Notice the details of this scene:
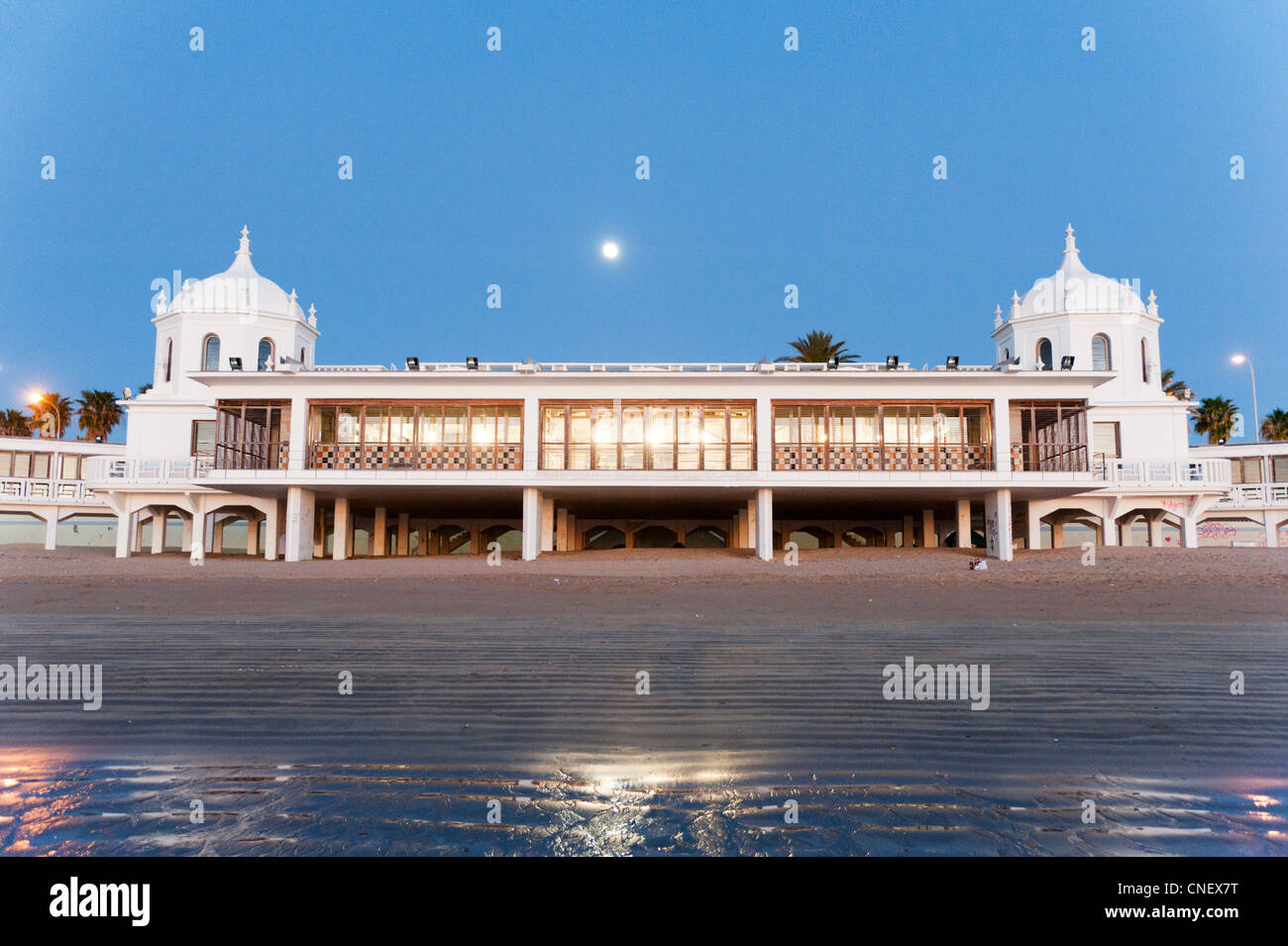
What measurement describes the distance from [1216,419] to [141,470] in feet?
211

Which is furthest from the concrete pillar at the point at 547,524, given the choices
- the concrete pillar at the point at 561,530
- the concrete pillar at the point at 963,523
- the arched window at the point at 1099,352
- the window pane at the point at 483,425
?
the arched window at the point at 1099,352

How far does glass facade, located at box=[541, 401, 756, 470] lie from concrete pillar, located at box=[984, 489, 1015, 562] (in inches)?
301

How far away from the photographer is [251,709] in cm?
618

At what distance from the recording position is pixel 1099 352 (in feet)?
102

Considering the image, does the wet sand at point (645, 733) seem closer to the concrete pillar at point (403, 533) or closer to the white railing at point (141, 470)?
the white railing at point (141, 470)

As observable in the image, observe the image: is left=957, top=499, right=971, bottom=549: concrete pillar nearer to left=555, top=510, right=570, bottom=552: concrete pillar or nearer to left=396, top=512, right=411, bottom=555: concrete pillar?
left=555, top=510, right=570, bottom=552: concrete pillar

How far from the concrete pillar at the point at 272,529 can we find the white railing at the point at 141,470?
3153mm

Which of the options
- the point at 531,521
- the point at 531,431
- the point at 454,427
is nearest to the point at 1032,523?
the point at 531,521

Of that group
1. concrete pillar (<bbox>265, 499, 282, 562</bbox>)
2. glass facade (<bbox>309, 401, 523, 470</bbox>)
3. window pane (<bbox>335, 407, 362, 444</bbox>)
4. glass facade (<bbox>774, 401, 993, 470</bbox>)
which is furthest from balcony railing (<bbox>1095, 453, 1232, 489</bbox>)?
concrete pillar (<bbox>265, 499, 282, 562</bbox>)

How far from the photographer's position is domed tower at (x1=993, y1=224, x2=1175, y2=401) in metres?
30.5

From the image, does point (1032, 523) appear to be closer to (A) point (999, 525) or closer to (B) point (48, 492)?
(A) point (999, 525)

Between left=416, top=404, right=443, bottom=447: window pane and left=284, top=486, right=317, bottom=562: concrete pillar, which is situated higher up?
left=416, top=404, right=443, bottom=447: window pane

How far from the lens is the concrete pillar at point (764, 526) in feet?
75.4
